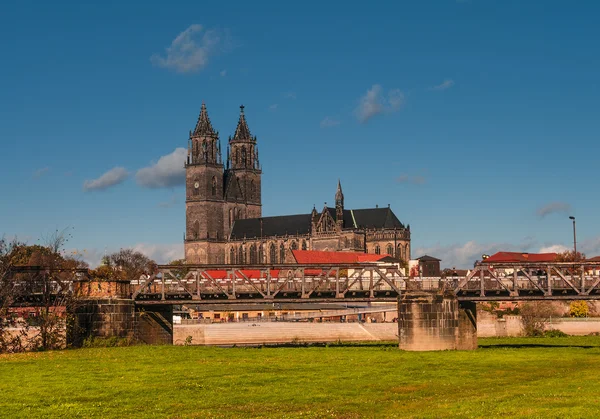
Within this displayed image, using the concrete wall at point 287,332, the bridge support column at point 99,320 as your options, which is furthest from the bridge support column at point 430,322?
the concrete wall at point 287,332

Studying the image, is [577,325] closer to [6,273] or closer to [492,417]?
[6,273]

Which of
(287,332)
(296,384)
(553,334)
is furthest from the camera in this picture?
(287,332)

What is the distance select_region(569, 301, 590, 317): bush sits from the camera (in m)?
113

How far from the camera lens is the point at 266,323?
98.8 m

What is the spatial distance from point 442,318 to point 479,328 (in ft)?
128

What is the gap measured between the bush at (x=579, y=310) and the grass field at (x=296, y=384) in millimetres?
66740

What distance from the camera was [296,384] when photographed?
111 feet

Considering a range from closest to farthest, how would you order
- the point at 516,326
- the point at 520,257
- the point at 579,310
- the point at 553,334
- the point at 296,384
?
the point at 296,384
the point at 553,334
the point at 516,326
the point at 579,310
the point at 520,257

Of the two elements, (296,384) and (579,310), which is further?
(579,310)

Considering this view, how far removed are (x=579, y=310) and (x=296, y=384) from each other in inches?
3406

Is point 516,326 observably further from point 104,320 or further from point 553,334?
point 104,320

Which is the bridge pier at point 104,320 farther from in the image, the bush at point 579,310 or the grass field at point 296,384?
the bush at point 579,310

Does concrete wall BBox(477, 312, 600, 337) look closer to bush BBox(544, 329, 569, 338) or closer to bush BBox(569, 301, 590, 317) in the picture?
bush BBox(544, 329, 569, 338)

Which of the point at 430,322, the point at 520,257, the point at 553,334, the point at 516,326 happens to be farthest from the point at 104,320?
the point at 520,257
